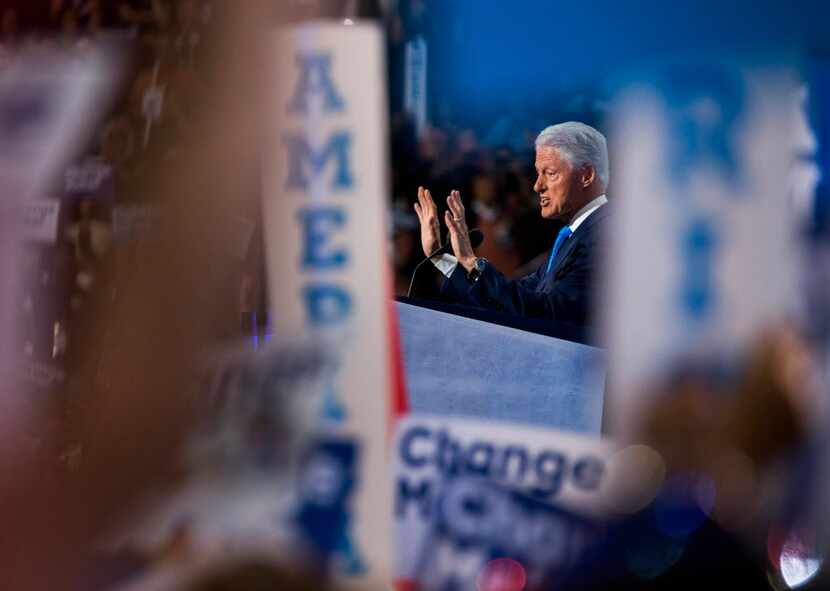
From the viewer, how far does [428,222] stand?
2.76 m

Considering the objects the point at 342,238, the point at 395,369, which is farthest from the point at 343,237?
the point at 395,369

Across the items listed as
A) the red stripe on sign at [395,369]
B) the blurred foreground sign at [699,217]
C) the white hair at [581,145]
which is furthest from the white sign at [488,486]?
the white hair at [581,145]

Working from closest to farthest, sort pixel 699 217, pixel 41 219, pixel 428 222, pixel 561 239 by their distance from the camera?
pixel 699 217 < pixel 561 239 < pixel 428 222 < pixel 41 219

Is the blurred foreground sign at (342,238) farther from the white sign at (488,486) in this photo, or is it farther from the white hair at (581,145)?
the white hair at (581,145)

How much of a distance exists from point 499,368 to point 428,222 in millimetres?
392

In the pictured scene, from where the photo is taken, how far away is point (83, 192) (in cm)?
339

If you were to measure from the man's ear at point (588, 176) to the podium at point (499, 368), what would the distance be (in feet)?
1.09

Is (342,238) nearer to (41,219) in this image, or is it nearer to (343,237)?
(343,237)

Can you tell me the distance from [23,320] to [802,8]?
245 cm

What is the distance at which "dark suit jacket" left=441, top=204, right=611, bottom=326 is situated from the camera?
261cm

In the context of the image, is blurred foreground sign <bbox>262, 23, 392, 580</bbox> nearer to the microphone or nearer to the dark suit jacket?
the microphone

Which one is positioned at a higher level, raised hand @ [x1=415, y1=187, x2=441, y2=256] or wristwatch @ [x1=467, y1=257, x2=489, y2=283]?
raised hand @ [x1=415, y1=187, x2=441, y2=256]

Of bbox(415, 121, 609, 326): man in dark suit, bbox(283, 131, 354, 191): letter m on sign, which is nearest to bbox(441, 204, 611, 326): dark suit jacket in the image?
bbox(415, 121, 609, 326): man in dark suit

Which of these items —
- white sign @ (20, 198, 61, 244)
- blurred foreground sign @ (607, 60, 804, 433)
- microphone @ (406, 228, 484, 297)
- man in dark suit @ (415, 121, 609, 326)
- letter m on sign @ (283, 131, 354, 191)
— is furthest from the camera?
white sign @ (20, 198, 61, 244)
